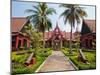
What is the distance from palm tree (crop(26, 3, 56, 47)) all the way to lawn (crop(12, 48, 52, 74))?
0.23 meters

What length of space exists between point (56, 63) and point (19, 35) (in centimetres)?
50

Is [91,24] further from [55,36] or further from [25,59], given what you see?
[25,59]

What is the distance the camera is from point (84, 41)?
2428mm

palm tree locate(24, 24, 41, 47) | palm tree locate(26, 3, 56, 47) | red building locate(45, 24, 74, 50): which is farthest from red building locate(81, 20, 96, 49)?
palm tree locate(24, 24, 41, 47)

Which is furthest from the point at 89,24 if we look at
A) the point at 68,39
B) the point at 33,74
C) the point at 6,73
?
the point at 6,73

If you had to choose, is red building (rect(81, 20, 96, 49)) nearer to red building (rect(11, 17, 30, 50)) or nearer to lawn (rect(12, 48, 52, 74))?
lawn (rect(12, 48, 52, 74))

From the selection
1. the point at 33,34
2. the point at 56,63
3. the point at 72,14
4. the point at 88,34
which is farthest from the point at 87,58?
the point at 33,34

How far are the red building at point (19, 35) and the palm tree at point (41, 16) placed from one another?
0.09m

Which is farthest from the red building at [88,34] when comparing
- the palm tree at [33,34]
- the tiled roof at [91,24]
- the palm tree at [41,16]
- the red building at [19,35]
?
the red building at [19,35]

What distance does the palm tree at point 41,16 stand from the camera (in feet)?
7.34

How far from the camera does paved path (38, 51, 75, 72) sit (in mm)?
2280

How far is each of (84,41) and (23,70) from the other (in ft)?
2.51

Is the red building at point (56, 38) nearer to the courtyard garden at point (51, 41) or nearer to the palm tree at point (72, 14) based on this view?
the courtyard garden at point (51, 41)

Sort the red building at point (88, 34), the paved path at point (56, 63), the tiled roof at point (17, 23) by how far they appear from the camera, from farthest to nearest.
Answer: the red building at point (88, 34)
the paved path at point (56, 63)
the tiled roof at point (17, 23)
